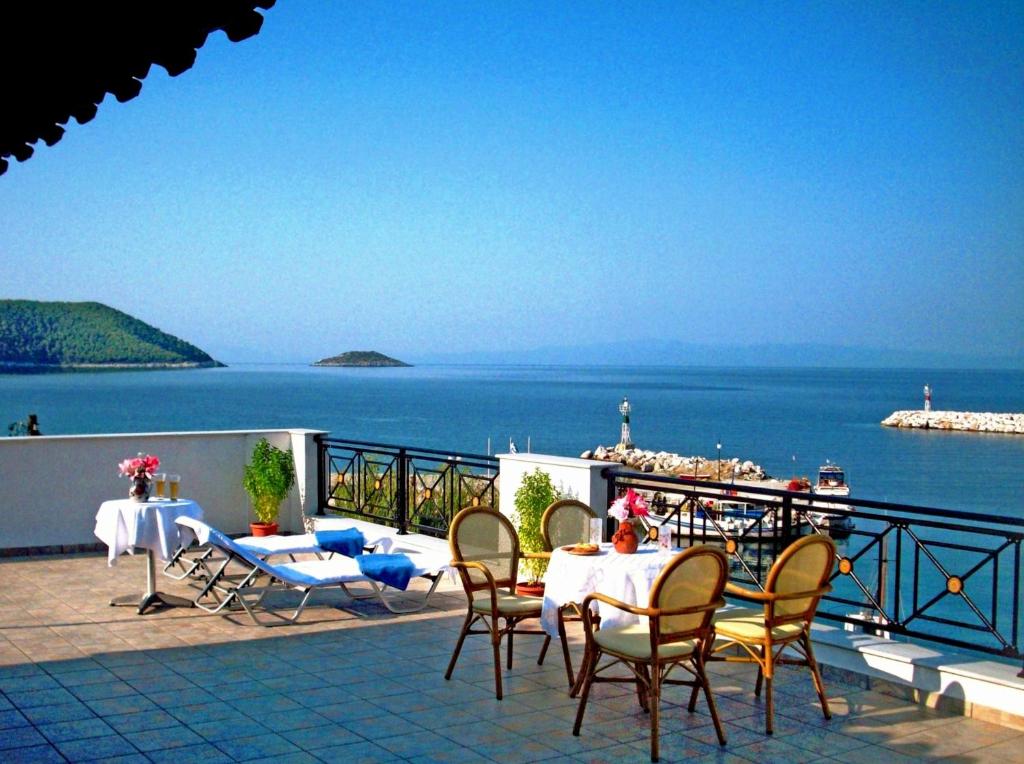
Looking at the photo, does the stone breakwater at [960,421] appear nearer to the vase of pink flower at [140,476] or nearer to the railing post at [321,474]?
the railing post at [321,474]

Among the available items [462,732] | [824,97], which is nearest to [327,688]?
[462,732]

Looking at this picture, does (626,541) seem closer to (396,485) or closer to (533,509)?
(533,509)

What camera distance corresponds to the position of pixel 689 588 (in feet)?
15.9

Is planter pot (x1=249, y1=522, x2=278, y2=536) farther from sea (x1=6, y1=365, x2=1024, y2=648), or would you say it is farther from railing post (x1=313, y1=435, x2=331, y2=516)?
sea (x1=6, y1=365, x2=1024, y2=648)

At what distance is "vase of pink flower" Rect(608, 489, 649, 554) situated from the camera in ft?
18.6

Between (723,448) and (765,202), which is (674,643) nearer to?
(765,202)

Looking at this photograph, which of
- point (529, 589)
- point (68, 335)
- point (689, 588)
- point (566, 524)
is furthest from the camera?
point (68, 335)

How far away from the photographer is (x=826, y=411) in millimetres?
97875

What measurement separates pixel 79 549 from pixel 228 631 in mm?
3846

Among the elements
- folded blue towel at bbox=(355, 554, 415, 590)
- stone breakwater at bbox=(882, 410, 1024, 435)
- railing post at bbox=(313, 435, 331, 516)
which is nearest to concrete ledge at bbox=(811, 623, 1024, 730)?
folded blue towel at bbox=(355, 554, 415, 590)

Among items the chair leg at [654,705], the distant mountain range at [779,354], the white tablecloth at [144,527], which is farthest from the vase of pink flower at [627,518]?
the distant mountain range at [779,354]

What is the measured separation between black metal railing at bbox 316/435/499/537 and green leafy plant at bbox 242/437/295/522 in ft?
1.19

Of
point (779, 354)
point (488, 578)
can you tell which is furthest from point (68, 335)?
point (488, 578)

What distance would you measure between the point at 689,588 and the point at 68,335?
284 feet
